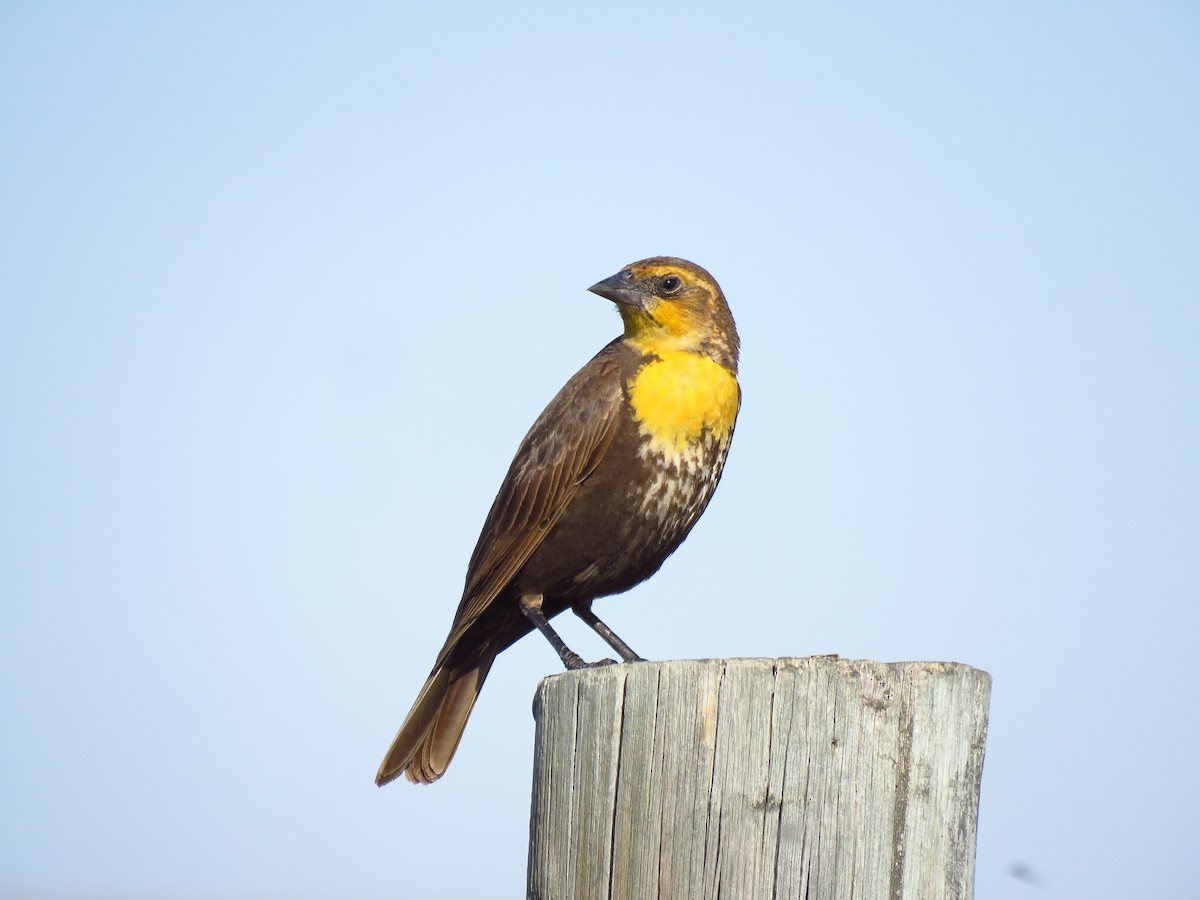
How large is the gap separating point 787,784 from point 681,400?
8.68 ft

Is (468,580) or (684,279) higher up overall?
(684,279)

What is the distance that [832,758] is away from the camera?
2.64 meters

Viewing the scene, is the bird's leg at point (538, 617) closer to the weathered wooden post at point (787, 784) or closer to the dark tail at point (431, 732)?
the dark tail at point (431, 732)

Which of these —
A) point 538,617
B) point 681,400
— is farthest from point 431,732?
point 681,400

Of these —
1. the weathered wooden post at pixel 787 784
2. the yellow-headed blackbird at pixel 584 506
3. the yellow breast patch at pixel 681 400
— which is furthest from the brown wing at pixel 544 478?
the weathered wooden post at pixel 787 784

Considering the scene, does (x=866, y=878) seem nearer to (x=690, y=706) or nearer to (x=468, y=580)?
(x=690, y=706)

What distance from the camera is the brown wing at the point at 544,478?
5.09 meters

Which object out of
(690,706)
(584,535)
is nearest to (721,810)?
(690,706)

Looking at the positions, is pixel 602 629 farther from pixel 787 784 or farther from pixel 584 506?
pixel 787 784

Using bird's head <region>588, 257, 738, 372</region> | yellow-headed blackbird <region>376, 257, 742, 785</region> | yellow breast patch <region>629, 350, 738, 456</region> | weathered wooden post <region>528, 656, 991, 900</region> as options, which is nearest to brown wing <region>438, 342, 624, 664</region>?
yellow-headed blackbird <region>376, 257, 742, 785</region>

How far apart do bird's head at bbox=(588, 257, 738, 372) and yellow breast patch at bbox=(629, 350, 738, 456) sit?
0.46 feet

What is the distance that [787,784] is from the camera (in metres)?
2.64

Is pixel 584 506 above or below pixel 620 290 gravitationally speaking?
below

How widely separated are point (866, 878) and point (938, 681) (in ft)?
1.41
